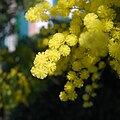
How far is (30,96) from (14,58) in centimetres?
50

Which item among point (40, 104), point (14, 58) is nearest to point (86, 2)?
point (14, 58)

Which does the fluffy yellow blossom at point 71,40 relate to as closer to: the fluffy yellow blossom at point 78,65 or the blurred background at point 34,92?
the fluffy yellow blossom at point 78,65

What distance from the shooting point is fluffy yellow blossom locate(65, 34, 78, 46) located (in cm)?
208

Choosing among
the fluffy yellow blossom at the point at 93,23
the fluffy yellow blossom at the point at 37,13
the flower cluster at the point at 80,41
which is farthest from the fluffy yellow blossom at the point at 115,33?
the fluffy yellow blossom at the point at 37,13

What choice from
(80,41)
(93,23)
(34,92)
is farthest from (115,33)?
(34,92)

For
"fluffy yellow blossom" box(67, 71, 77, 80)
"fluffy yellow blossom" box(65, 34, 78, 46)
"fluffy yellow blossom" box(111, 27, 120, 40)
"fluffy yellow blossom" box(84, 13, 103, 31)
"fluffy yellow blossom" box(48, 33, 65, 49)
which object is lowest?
"fluffy yellow blossom" box(67, 71, 77, 80)

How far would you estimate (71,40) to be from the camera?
2086 mm

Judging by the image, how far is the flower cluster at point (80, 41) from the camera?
Answer: 1.89 meters

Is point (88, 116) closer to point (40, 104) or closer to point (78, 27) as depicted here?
point (40, 104)

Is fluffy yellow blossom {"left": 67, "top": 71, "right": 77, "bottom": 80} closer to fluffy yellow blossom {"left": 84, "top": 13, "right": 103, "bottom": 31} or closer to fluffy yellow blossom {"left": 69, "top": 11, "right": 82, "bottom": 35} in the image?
fluffy yellow blossom {"left": 69, "top": 11, "right": 82, "bottom": 35}

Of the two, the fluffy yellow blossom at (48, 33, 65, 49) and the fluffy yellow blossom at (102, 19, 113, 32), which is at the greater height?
the fluffy yellow blossom at (102, 19, 113, 32)

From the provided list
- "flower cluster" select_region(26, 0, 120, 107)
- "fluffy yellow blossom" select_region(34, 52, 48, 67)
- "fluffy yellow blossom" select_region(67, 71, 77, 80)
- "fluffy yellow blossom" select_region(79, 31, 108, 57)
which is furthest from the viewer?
"fluffy yellow blossom" select_region(67, 71, 77, 80)

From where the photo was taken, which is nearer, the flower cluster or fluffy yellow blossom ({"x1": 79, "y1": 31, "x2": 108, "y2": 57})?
fluffy yellow blossom ({"x1": 79, "y1": 31, "x2": 108, "y2": 57})

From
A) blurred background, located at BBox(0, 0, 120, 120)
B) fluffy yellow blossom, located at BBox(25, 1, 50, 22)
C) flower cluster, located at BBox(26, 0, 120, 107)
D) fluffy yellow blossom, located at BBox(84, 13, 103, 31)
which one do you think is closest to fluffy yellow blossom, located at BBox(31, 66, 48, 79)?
flower cluster, located at BBox(26, 0, 120, 107)
